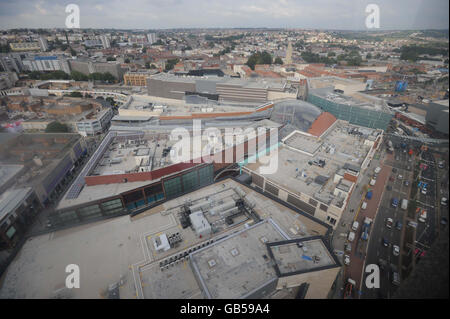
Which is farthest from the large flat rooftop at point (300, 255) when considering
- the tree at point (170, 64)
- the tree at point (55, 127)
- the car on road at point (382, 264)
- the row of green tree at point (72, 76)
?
the tree at point (170, 64)

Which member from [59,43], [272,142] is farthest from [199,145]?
[59,43]

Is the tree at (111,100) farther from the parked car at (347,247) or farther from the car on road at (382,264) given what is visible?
the car on road at (382,264)

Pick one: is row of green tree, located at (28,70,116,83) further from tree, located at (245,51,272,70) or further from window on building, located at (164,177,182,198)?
window on building, located at (164,177,182,198)

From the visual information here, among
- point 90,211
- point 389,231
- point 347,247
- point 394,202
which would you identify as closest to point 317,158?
point 394,202

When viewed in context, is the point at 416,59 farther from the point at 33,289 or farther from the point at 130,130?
the point at 33,289

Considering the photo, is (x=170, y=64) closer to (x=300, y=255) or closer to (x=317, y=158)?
(x=317, y=158)

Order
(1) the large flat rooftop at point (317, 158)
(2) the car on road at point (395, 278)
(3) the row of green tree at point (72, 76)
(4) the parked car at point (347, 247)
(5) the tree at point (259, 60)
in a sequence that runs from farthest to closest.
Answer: (5) the tree at point (259, 60)
(3) the row of green tree at point (72, 76)
(1) the large flat rooftop at point (317, 158)
(4) the parked car at point (347, 247)
(2) the car on road at point (395, 278)

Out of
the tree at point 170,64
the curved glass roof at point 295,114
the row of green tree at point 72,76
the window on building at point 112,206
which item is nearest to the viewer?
the window on building at point 112,206

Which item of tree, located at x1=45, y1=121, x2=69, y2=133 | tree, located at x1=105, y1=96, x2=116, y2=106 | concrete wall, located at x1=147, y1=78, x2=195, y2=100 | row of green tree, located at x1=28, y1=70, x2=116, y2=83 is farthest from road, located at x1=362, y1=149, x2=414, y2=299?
row of green tree, located at x1=28, y1=70, x2=116, y2=83

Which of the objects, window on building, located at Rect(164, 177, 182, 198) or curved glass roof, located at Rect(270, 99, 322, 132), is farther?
curved glass roof, located at Rect(270, 99, 322, 132)
